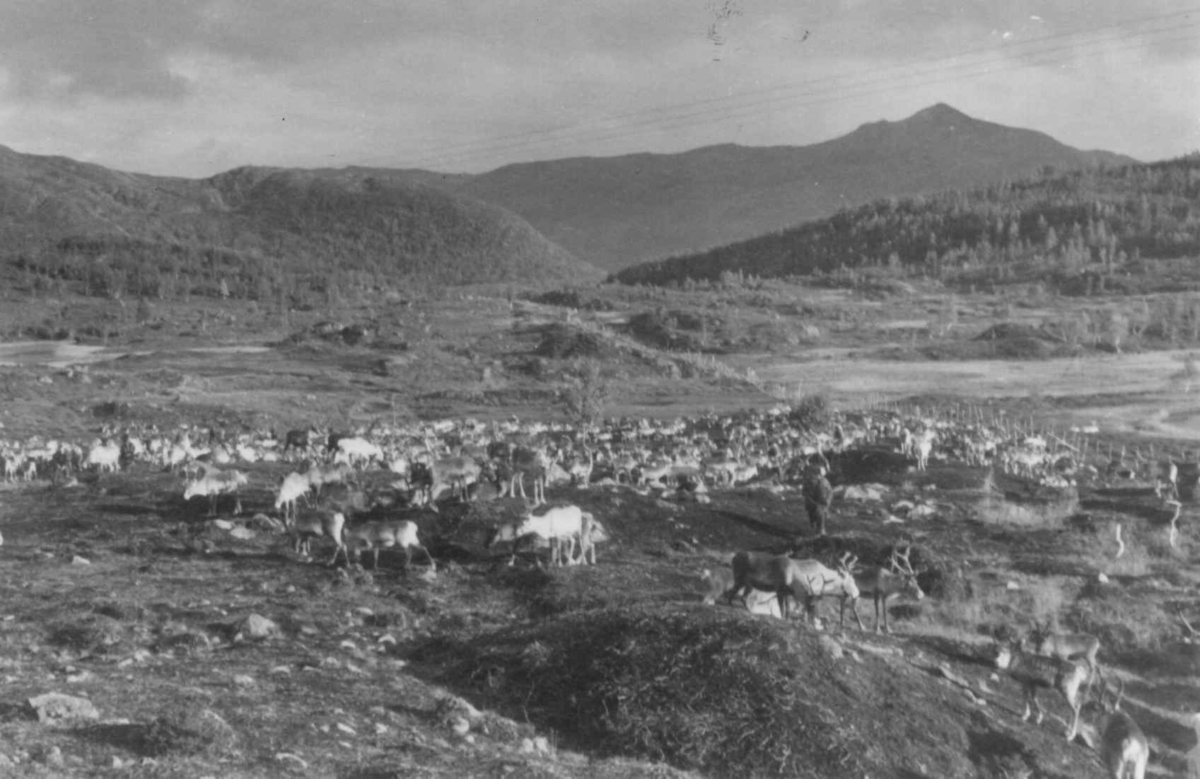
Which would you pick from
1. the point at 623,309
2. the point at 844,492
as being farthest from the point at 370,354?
the point at 844,492

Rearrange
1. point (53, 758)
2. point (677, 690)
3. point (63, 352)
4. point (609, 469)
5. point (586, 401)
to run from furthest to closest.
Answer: point (63, 352)
point (586, 401)
point (609, 469)
point (677, 690)
point (53, 758)

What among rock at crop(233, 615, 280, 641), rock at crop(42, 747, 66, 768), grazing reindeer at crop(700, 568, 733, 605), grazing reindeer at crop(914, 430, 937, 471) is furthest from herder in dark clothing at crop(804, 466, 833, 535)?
rock at crop(42, 747, 66, 768)

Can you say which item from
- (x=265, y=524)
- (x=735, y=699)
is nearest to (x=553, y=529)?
(x=265, y=524)

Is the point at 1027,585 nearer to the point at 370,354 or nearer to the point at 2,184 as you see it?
the point at 370,354

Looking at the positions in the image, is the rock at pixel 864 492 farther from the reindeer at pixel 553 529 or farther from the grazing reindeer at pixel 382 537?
the grazing reindeer at pixel 382 537

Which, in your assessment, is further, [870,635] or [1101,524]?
A: [1101,524]

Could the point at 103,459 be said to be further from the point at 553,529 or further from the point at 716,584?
the point at 716,584
